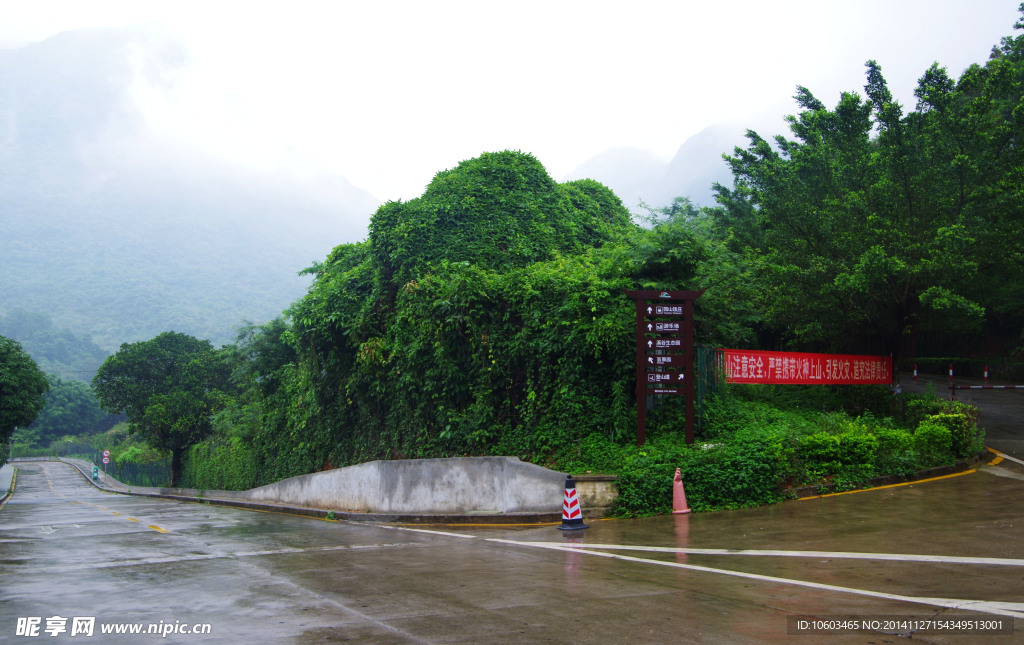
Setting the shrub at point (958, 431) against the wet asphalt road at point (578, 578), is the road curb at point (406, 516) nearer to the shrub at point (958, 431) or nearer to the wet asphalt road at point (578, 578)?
the wet asphalt road at point (578, 578)

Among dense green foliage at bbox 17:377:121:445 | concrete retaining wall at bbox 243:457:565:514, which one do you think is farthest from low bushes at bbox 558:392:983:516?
dense green foliage at bbox 17:377:121:445

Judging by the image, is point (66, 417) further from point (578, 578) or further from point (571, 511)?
point (578, 578)

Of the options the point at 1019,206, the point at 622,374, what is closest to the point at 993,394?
the point at 1019,206

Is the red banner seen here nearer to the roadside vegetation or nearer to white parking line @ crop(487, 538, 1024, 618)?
the roadside vegetation

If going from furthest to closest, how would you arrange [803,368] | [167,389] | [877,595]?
[167,389] → [803,368] → [877,595]

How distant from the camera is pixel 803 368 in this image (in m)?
16.7

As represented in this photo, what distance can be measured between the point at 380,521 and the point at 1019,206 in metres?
17.2

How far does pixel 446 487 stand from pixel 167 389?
39.4 metres

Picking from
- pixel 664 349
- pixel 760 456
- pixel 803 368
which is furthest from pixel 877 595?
pixel 803 368

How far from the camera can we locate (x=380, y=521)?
1677 centimetres

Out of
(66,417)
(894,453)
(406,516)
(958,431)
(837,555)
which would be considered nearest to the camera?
(837,555)

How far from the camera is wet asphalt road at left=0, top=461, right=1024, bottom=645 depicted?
580 centimetres

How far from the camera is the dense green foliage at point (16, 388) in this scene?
3666 centimetres

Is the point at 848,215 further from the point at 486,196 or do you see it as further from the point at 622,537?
the point at 622,537
